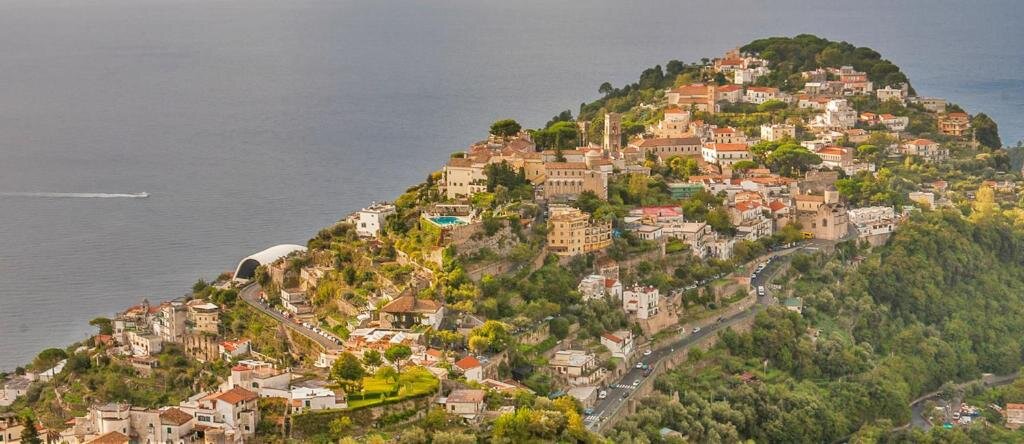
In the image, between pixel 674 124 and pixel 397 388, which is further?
pixel 674 124

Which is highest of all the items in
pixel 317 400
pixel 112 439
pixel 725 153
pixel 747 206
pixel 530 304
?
pixel 725 153

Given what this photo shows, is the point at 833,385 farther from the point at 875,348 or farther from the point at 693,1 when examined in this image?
the point at 693,1

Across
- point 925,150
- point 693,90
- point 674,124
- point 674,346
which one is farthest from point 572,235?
point 693,90

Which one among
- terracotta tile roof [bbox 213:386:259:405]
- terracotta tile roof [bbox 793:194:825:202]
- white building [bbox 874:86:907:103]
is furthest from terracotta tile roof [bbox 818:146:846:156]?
terracotta tile roof [bbox 213:386:259:405]

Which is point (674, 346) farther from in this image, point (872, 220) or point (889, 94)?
point (889, 94)

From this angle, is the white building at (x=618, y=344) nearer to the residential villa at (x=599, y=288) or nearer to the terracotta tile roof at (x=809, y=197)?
the residential villa at (x=599, y=288)

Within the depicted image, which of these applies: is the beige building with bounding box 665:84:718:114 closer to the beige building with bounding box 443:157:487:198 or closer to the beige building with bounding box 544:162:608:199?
the beige building with bounding box 544:162:608:199
